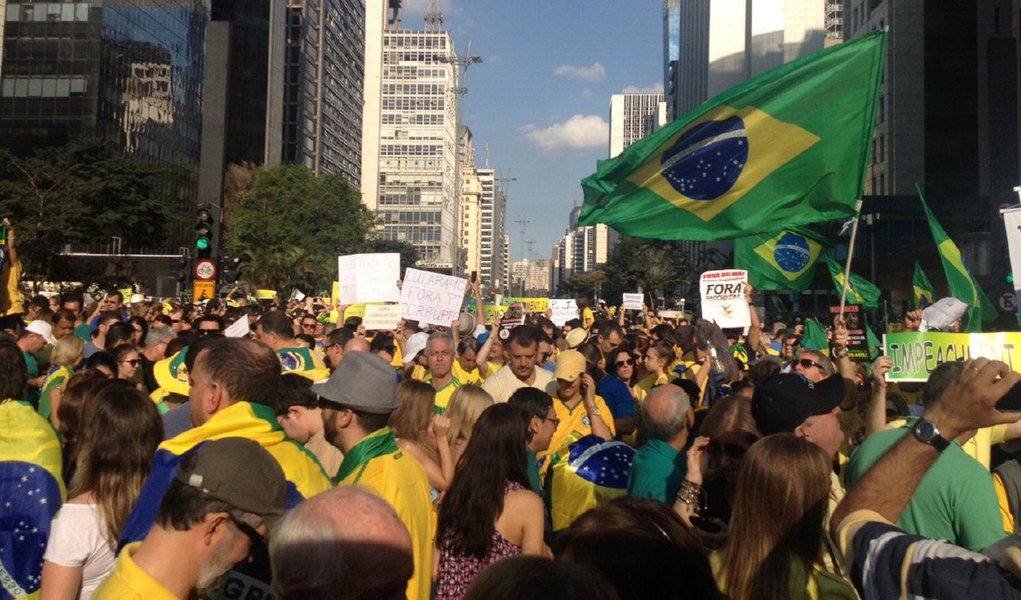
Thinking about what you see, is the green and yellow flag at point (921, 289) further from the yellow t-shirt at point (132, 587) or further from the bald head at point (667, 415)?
the yellow t-shirt at point (132, 587)

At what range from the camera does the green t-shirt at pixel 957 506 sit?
3.66 m

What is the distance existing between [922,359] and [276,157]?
4102 inches

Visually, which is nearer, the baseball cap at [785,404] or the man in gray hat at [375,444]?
the man in gray hat at [375,444]

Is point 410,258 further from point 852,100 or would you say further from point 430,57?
point 852,100

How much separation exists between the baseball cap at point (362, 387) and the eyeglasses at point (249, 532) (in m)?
1.13

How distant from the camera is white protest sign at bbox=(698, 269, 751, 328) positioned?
1320 cm

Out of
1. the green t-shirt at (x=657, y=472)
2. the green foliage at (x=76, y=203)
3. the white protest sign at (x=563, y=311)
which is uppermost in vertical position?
the green foliage at (x=76, y=203)

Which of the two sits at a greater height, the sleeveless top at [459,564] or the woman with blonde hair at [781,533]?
the woman with blonde hair at [781,533]

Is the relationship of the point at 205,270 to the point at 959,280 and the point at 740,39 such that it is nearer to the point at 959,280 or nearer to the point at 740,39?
the point at 959,280

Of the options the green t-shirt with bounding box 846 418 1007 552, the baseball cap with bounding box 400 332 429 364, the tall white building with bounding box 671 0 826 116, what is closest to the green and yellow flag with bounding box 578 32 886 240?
the baseball cap with bounding box 400 332 429 364

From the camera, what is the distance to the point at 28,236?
121 feet

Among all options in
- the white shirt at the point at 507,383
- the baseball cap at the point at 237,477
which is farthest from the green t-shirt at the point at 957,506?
the white shirt at the point at 507,383

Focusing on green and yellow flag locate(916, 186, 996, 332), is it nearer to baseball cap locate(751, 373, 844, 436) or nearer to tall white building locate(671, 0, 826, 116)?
baseball cap locate(751, 373, 844, 436)

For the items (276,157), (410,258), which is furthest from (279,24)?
(410,258)
